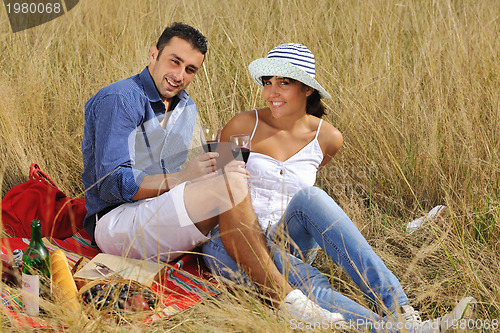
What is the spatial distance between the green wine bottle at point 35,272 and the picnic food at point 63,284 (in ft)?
0.11

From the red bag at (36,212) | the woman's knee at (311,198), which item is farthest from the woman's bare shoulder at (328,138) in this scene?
the red bag at (36,212)

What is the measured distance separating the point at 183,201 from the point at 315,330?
3.39 ft

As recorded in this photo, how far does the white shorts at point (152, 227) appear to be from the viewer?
2.88m

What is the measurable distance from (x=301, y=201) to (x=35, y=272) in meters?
1.36

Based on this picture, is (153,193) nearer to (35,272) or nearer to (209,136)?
(209,136)

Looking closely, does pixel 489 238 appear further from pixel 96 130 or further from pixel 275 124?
pixel 96 130

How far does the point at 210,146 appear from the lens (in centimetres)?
284

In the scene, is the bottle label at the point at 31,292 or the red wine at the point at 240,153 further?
the red wine at the point at 240,153

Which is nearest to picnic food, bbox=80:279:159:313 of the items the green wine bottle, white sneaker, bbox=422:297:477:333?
the green wine bottle

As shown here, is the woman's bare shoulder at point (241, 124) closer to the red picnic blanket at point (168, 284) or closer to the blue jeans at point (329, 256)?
the blue jeans at point (329, 256)

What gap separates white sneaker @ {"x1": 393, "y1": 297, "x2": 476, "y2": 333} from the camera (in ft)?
7.88

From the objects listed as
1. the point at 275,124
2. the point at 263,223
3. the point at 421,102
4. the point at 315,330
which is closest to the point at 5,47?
the point at 275,124

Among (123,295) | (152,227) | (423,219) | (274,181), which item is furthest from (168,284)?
(423,219)

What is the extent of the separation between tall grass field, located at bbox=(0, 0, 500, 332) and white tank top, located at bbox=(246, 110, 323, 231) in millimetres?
468
